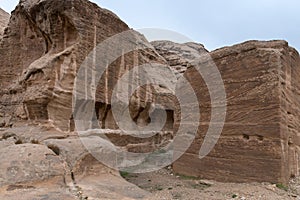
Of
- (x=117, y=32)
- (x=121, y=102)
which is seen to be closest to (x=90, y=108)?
(x=121, y=102)

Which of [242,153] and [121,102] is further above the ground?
[121,102]

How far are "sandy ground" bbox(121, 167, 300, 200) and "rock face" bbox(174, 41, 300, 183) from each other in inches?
9.4

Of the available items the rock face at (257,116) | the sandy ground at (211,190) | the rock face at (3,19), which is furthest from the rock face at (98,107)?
the rock face at (3,19)

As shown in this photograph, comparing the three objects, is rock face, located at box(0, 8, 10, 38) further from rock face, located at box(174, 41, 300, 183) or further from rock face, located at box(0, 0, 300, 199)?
rock face, located at box(174, 41, 300, 183)

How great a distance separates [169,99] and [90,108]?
637cm

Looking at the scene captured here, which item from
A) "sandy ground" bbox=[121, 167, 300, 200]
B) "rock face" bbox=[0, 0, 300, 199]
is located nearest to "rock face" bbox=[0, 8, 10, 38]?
"rock face" bbox=[0, 0, 300, 199]

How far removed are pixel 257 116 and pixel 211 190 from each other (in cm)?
190

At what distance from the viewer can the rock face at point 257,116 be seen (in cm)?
565

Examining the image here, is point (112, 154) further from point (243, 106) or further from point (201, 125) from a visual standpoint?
point (243, 106)

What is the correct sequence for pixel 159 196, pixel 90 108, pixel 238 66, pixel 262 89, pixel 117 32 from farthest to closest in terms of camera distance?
pixel 117 32 → pixel 90 108 → pixel 238 66 → pixel 262 89 → pixel 159 196

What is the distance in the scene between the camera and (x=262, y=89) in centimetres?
593

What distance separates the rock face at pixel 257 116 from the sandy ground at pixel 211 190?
239 mm

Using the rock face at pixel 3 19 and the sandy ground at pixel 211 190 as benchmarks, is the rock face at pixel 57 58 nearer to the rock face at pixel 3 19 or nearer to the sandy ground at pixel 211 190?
the sandy ground at pixel 211 190

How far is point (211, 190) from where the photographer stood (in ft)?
18.9
